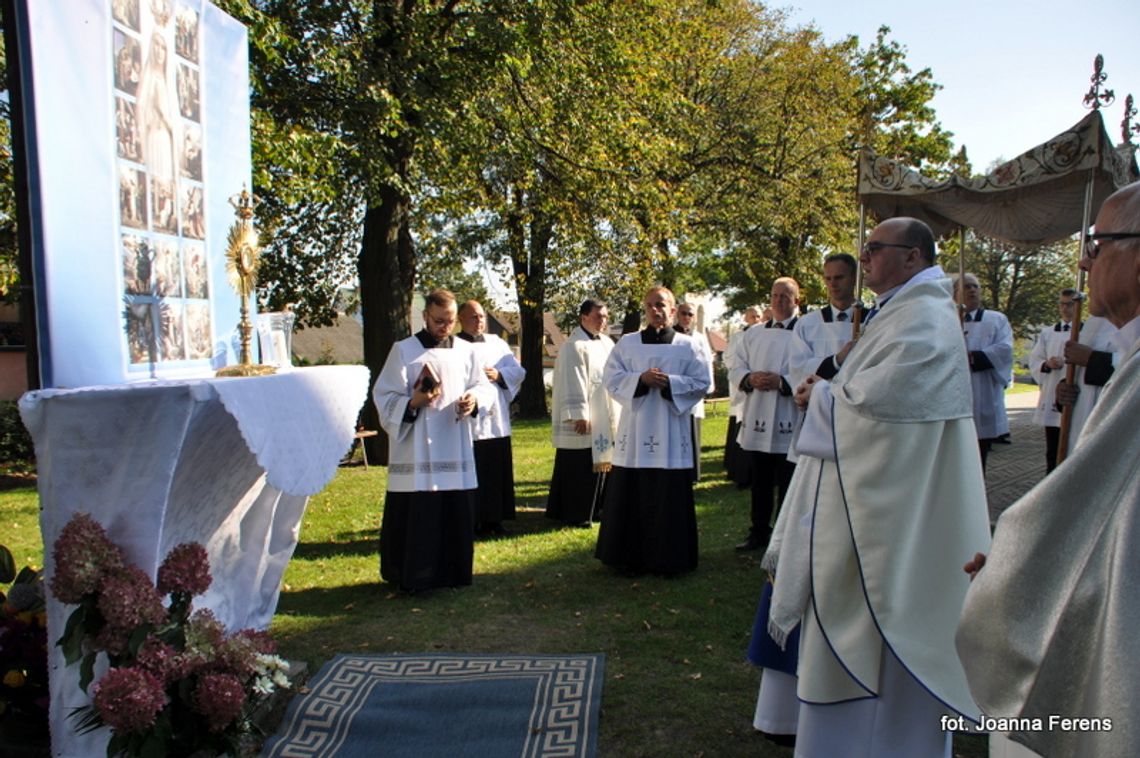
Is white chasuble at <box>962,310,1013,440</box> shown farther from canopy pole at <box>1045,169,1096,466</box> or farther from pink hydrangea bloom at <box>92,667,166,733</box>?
pink hydrangea bloom at <box>92,667,166,733</box>

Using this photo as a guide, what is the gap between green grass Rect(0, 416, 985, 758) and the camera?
408 cm

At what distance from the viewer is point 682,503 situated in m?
6.54

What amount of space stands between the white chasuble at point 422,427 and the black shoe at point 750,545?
8.10ft

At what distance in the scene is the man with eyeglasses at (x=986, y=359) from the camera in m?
8.52

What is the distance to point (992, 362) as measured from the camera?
867 cm

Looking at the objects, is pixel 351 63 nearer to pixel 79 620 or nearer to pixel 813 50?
pixel 79 620

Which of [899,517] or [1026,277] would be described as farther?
[1026,277]

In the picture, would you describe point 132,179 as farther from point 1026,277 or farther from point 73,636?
point 1026,277

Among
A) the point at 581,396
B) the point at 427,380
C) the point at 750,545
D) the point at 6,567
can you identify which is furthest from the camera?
the point at 581,396

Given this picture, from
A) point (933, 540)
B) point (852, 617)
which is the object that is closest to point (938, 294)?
point (933, 540)

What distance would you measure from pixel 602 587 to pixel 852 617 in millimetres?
3268

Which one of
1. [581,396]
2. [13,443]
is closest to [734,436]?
[581,396]

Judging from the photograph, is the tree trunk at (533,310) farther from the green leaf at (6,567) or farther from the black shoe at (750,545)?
the green leaf at (6,567)

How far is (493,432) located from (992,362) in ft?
16.8
